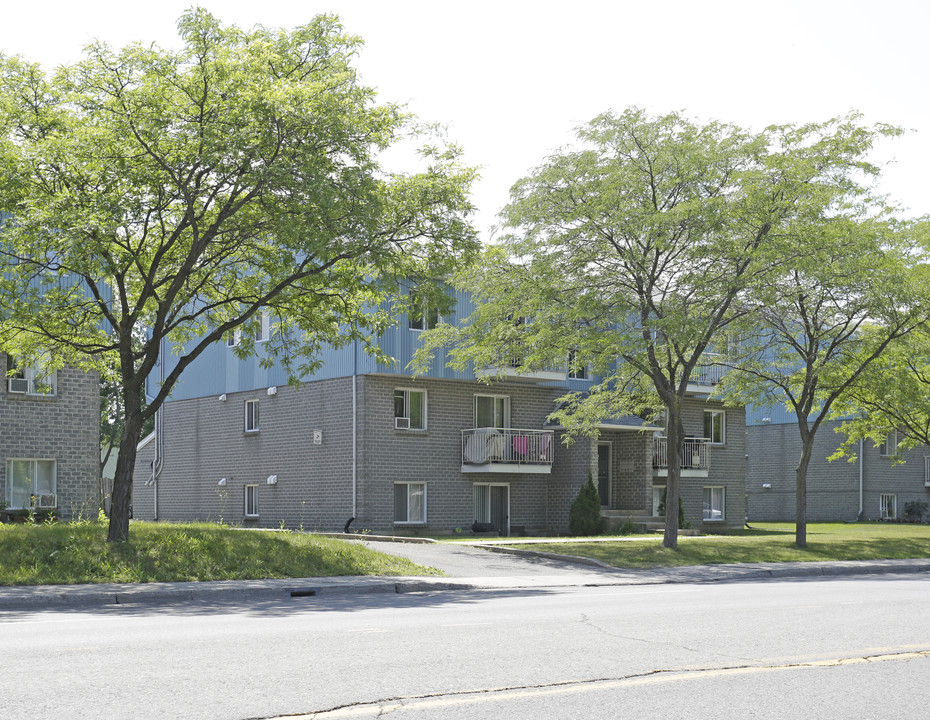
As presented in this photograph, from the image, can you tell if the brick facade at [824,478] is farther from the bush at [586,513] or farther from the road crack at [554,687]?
the road crack at [554,687]

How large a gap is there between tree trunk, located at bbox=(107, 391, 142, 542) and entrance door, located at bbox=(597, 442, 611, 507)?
2308 centimetres

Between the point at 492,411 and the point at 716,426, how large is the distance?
12.0 m

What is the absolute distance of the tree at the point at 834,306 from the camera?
79.0 ft

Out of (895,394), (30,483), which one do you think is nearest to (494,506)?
(895,394)

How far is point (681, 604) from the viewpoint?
13594 mm

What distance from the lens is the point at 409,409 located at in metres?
33.6

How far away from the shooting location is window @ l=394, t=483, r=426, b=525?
33.2 metres

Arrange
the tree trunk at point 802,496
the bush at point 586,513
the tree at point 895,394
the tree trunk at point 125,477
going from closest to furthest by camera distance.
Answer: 1. the tree trunk at point 125,477
2. the tree trunk at point 802,496
3. the tree at point 895,394
4. the bush at point 586,513

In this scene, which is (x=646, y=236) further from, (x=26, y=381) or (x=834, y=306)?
(x=26, y=381)

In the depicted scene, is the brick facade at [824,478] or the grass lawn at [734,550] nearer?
the grass lawn at [734,550]

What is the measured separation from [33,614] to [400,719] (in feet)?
26.6

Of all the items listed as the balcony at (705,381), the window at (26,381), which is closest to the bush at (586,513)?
the balcony at (705,381)

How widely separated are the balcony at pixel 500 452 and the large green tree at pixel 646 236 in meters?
9.56

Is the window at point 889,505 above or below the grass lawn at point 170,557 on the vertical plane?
below
